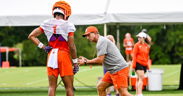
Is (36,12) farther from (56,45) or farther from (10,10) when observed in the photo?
(56,45)

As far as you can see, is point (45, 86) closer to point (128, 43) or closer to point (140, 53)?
point (128, 43)

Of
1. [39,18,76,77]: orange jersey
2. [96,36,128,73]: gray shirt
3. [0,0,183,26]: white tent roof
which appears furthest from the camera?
[0,0,183,26]: white tent roof

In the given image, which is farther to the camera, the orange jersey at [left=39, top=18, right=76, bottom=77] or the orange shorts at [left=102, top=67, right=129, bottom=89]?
the orange shorts at [left=102, top=67, right=129, bottom=89]

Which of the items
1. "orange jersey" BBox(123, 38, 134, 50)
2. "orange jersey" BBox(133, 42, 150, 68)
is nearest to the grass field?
"orange jersey" BBox(133, 42, 150, 68)

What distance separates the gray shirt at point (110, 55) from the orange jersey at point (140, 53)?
3912 millimetres

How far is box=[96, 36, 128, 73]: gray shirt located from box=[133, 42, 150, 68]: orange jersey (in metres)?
3.91

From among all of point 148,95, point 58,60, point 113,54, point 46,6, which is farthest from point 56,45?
point 46,6

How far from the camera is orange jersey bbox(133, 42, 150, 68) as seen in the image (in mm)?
Answer: 14750

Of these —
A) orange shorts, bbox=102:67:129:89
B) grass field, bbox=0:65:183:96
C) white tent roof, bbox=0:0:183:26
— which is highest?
white tent roof, bbox=0:0:183:26

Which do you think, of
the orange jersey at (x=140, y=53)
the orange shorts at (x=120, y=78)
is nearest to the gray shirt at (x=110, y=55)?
the orange shorts at (x=120, y=78)

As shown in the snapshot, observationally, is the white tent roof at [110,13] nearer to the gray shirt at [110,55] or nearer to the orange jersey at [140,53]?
the orange jersey at [140,53]

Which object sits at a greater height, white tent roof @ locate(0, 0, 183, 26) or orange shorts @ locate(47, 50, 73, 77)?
white tent roof @ locate(0, 0, 183, 26)

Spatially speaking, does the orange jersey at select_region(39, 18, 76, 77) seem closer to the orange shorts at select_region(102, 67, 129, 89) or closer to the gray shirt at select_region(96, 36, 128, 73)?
the gray shirt at select_region(96, 36, 128, 73)

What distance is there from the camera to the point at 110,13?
53.3ft
